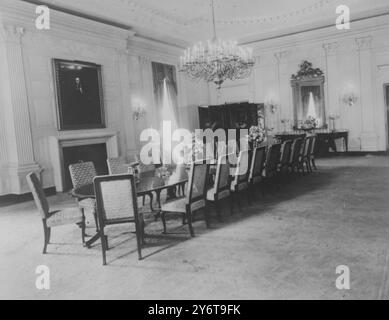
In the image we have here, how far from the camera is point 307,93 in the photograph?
35.5 feet

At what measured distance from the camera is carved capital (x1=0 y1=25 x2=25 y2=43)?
633 centimetres

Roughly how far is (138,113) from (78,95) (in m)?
2.02

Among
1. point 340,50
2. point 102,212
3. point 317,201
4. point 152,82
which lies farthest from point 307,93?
point 102,212

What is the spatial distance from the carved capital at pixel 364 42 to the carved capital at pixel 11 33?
8468 mm

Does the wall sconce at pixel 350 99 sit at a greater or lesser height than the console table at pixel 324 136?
greater

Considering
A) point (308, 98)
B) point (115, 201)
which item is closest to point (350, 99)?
point (308, 98)

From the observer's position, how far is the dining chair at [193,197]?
12.7 ft

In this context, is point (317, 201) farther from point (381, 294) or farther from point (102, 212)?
point (102, 212)

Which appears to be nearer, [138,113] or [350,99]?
[138,113]

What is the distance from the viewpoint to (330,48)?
10352 millimetres

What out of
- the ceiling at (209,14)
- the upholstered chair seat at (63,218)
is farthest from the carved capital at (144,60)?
the upholstered chair seat at (63,218)

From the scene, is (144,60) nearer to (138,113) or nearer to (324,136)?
(138,113)

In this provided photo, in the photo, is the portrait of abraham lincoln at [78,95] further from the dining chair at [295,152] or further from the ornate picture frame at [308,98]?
the ornate picture frame at [308,98]
